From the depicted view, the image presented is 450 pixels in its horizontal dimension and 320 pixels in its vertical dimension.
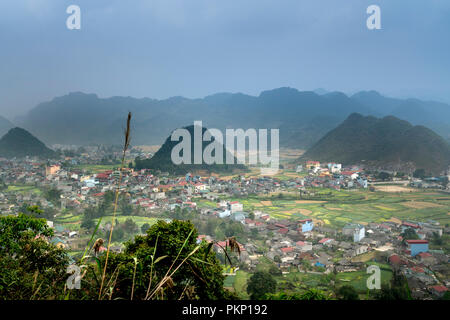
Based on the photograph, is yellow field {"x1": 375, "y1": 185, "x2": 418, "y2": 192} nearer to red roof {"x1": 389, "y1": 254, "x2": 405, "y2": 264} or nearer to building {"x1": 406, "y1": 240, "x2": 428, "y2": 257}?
building {"x1": 406, "y1": 240, "x2": 428, "y2": 257}

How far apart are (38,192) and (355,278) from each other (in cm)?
1434

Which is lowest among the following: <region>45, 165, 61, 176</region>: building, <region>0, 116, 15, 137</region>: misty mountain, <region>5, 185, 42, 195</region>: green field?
<region>5, 185, 42, 195</region>: green field

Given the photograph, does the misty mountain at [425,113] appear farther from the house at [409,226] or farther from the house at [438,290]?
the house at [438,290]

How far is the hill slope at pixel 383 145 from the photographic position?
62.4ft

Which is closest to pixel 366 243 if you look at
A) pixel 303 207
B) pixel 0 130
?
pixel 303 207

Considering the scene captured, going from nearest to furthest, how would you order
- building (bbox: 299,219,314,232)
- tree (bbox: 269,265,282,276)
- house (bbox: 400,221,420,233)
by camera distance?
tree (bbox: 269,265,282,276)
house (bbox: 400,221,420,233)
building (bbox: 299,219,314,232)

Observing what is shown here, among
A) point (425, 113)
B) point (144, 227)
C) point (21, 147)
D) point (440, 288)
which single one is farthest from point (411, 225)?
point (425, 113)

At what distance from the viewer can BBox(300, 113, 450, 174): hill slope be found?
19016 millimetres

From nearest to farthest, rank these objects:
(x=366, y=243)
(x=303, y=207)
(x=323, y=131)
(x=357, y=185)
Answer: (x=366, y=243)
(x=303, y=207)
(x=357, y=185)
(x=323, y=131)

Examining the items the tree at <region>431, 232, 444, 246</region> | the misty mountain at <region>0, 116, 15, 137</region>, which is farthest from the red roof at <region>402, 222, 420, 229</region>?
the misty mountain at <region>0, 116, 15, 137</region>

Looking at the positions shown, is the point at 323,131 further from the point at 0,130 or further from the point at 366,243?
the point at 0,130

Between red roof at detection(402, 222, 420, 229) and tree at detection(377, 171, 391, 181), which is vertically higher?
tree at detection(377, 171, 391, 181)

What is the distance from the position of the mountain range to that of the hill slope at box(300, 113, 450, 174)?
7767mm

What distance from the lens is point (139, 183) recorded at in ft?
56.0
